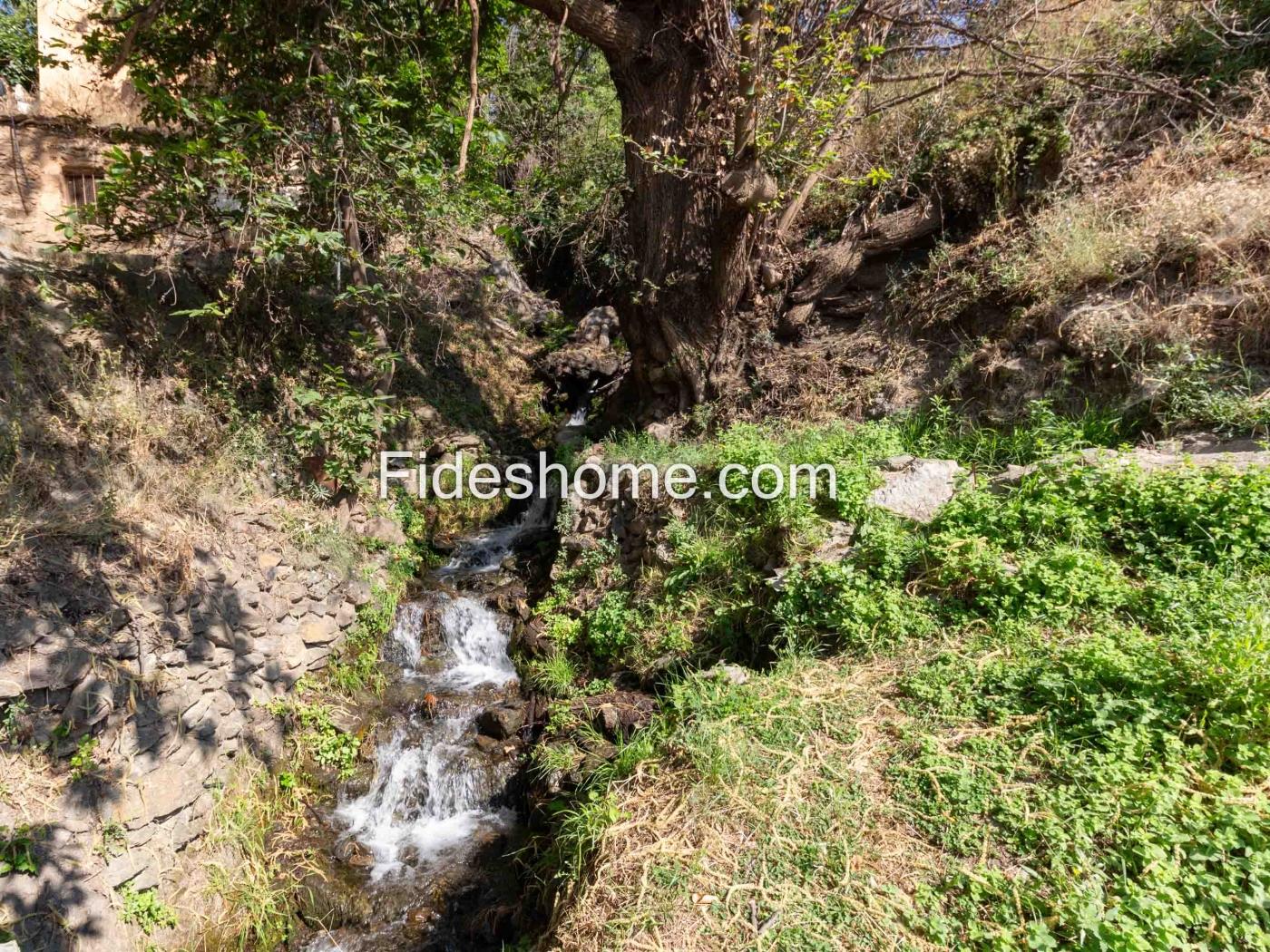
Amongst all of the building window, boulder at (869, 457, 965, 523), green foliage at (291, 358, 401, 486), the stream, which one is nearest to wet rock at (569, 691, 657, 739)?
the stream

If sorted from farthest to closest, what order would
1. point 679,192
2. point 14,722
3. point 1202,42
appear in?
point 679,192 < point 1202,42 < point 14,722

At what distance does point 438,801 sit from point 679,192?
5.98 metres

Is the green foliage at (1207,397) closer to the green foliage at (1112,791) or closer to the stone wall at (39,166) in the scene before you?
the green foliage at (1112,791)

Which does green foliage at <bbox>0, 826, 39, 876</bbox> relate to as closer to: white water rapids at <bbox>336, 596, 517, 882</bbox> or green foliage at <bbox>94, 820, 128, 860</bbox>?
green foliage at <bbox>94, 820, 128, 860</bbox>

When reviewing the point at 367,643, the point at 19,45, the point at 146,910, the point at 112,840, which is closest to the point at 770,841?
the point at 146,910

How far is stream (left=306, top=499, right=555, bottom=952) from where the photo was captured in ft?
12.1

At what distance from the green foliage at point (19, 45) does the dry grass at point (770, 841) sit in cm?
1271

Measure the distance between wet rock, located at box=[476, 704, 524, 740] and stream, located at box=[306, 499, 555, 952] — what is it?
7 cm

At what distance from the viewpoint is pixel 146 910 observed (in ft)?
10.9

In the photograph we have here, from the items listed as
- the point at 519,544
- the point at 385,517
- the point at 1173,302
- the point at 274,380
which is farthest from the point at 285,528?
the point at 1173,302

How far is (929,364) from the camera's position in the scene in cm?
584

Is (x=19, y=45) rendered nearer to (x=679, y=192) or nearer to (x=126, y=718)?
(x=679, y=192)

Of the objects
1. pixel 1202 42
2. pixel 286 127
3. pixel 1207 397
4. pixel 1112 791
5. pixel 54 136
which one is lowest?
pixel 1112 791

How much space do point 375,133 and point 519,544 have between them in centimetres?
447
